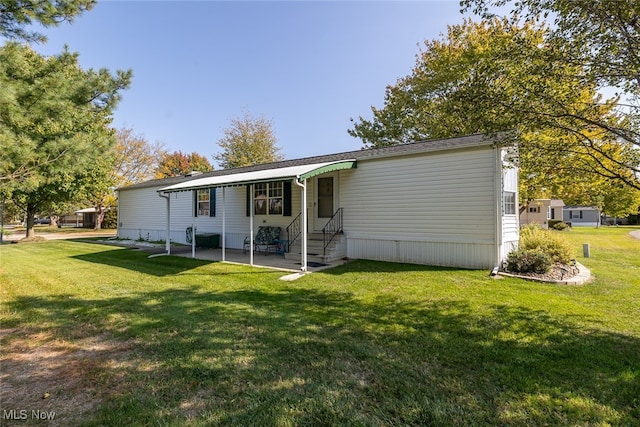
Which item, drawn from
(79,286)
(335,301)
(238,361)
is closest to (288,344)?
(238,361)

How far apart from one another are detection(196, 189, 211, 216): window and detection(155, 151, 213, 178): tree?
81.1 feet

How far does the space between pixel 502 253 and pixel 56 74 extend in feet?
33.4

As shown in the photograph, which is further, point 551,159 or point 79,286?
point 79,286

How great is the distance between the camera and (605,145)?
5.68 metres

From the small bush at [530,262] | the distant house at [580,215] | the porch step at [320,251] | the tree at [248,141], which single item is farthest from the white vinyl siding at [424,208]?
the distant house at [580,215]

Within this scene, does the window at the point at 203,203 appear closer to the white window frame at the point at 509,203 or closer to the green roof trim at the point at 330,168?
the green roof trim at the point at 330,168

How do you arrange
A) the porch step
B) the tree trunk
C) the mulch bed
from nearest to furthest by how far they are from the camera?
the mulch bed
the porch step
the tree trunk

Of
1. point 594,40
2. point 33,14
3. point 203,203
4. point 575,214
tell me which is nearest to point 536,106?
point 594,40

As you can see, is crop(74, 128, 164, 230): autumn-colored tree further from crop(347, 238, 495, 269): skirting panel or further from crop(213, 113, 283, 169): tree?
crop(347, 238, 495, 269): skirting panel

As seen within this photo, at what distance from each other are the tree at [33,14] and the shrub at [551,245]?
1101cm

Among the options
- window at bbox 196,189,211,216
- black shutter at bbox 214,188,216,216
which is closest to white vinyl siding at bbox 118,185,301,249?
black shutter at bbox 214,188,216,216

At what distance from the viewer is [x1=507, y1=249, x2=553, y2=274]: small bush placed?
7375 mm

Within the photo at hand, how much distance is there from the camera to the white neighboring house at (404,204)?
788cm

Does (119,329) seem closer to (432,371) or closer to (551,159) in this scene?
(432,371)
